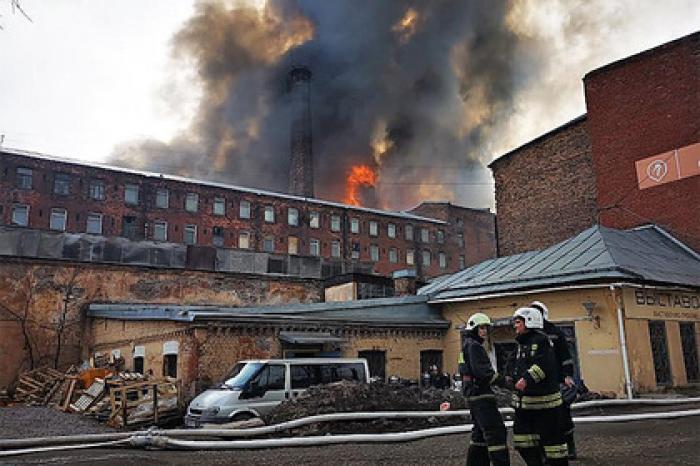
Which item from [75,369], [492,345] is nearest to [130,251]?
[75,369]

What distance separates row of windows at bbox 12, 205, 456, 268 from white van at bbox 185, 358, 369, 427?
126ft

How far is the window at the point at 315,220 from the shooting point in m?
57.1

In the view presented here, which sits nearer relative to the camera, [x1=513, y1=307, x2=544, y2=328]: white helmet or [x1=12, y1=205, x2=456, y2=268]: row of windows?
[x1=513, y1=307, x2=544, y2=328]: white helmet

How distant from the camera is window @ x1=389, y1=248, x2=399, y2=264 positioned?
61562 millimetres

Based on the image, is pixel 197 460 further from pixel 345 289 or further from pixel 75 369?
pixel 345 289

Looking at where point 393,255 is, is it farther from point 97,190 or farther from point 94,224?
point 97,190

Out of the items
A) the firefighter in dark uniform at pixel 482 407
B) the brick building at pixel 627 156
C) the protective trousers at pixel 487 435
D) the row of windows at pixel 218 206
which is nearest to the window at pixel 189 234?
the row of windows at pixel 218 206

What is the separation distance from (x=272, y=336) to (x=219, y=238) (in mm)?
36892

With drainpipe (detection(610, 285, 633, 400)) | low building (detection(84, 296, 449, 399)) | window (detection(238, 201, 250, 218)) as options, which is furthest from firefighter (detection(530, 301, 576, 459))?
window (detection(238, 201, 250, 218))

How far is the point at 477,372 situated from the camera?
6.27 metres

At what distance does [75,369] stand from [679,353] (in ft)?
71.6

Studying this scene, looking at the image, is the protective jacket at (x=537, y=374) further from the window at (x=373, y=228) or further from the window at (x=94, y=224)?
the window at (x=373, y=228)

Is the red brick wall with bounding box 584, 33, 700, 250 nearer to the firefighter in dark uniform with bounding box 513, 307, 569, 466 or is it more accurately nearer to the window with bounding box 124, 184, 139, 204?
the firefighter in dark uniform with bounding box 513, 307, 569, 466

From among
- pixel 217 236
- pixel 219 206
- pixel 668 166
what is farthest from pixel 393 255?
pixel 668 166
